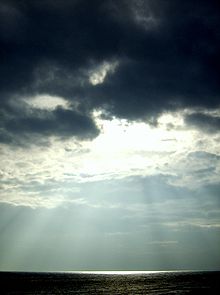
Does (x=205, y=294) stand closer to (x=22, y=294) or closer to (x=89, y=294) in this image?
(x=89, y=294)

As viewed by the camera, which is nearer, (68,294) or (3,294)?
(3,294)

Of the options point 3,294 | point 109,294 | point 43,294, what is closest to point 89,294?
point 109,294

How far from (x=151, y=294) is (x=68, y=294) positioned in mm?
18518

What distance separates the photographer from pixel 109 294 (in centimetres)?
7612

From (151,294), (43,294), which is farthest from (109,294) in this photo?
(43,294)

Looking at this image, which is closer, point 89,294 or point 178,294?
point 178,294

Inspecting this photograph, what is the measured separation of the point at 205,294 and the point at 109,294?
1988cm

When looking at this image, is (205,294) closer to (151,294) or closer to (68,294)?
(151,294)

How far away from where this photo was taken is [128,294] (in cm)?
7500

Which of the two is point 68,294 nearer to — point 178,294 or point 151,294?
point 151,294

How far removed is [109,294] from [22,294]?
720 inches

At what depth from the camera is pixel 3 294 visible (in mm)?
73562

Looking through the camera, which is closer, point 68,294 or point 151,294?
point 151,294

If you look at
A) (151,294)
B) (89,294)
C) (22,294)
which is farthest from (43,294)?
(151,294)
